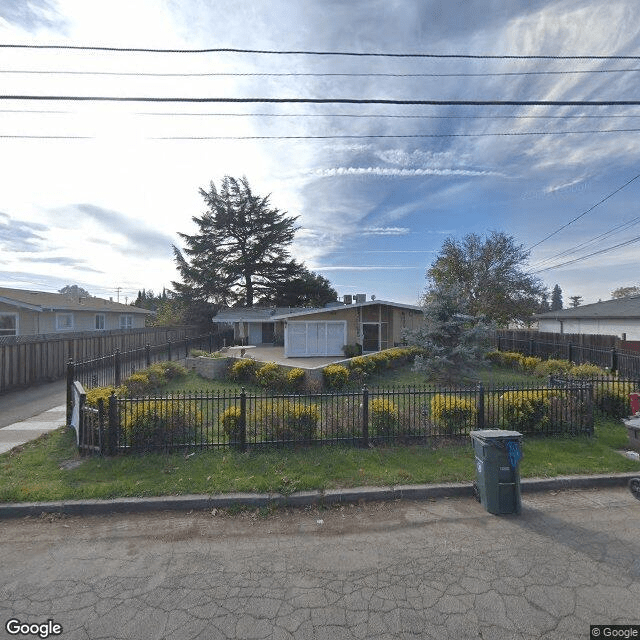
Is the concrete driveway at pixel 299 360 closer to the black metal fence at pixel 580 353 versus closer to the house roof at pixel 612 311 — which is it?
the black metal fence at pixel 580 353

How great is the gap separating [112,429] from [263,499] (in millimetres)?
3324

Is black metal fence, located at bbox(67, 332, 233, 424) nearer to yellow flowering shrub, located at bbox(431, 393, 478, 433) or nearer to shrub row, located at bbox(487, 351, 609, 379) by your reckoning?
yellow flowering shrub, located at bbox(431, 393, 478, 433)

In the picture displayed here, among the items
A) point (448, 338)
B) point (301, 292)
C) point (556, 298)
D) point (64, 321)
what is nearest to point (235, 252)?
point (301, 292)

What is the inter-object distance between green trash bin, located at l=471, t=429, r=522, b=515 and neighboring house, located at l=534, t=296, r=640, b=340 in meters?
23.1

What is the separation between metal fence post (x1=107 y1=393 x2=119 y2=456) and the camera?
620 cm

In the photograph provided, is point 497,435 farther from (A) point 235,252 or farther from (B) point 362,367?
(A) point 235,252

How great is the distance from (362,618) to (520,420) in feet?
19.0

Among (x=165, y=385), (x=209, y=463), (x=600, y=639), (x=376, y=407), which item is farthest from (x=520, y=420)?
(x=165, y=385)

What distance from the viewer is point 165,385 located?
12875 mm

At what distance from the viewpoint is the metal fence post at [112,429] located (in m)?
6.20

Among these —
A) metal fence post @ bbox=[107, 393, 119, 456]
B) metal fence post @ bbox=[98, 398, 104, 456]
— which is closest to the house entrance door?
metal fence post @ bbox=[107, 393, 119, 456]

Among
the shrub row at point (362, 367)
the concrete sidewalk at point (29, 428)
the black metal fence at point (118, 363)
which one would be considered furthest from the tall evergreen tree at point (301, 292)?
the concrete sidewalk at point (29, 428)

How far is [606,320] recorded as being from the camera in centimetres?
2434

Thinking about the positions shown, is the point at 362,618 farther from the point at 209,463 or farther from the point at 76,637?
the point at 209,463
